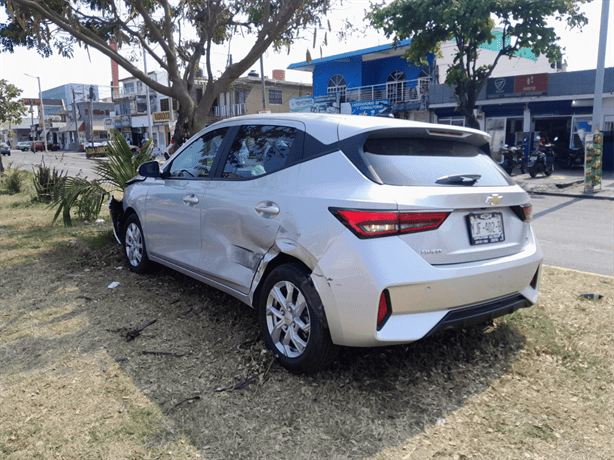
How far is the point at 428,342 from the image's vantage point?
3.83 m

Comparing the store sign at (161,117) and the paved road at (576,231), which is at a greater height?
the store sign at (161,117)

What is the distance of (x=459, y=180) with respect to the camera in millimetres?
3273

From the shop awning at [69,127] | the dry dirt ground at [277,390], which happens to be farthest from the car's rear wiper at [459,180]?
the shop awning at [69,127]

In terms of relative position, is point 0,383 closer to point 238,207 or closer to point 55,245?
point 238,207

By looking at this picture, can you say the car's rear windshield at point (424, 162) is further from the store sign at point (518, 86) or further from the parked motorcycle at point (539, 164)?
the store sign at point (518, 86)

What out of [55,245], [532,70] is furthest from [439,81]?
[55,245]

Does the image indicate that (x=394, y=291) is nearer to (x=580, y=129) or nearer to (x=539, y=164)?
(x=539, y=164)

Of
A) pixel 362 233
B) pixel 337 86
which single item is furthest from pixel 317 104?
pixel 362 233

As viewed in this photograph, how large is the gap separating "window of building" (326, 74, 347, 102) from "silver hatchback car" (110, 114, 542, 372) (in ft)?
105

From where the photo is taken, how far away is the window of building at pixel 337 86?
35.1m

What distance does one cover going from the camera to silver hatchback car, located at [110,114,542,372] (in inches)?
116

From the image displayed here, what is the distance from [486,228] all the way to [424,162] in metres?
0.56

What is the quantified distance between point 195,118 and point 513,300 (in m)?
6.69

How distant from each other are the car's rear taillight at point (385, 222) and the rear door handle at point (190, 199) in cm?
179
